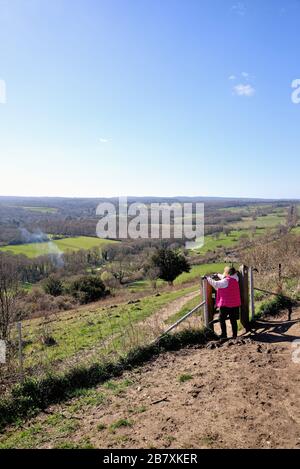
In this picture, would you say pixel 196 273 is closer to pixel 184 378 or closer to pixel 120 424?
pixel 184 378

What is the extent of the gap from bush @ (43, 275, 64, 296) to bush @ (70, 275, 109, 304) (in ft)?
12.9

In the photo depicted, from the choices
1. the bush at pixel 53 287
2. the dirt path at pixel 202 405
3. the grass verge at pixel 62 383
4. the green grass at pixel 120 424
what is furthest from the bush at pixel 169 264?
the green grass at pixel 120 424

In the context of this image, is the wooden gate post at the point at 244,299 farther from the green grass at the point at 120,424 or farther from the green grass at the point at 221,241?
the green grass at the point at 221,241

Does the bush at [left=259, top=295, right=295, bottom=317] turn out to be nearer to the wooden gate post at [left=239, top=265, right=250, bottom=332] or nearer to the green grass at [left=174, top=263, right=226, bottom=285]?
the wooden gate post at [left=239, top=265, right=250, bottom=332]

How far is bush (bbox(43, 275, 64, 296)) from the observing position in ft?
130

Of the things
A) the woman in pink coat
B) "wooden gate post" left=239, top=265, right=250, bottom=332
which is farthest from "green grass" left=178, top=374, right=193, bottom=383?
"wooden gate post" left=239, top=265, right=250, bottom=332

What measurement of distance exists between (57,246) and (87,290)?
40.0 meters

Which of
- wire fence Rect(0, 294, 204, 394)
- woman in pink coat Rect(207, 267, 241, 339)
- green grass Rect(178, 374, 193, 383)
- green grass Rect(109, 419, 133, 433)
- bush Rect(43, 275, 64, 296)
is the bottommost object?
bush Rect(43, 275, 64, 296)

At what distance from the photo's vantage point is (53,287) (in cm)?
3997

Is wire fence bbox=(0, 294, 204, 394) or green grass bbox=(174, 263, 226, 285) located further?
green grass bbox=(174, 263, 226, 285)

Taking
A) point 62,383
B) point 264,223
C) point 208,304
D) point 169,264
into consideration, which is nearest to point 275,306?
point 208,304

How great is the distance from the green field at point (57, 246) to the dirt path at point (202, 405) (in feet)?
193
